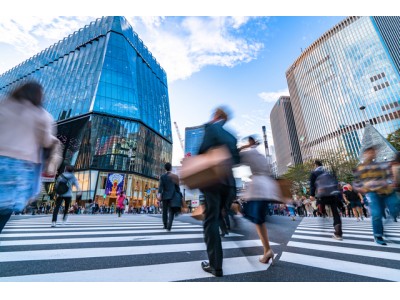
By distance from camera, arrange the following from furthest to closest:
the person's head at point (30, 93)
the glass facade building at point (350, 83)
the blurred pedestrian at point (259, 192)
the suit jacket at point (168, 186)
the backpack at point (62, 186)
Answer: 1. the glass facade building at point (350, 83)
2. the backpack at point (62, 186)
3. the suit jacket at point (168, 186)
4. the blurred pedestrian at point (259, 192)
5. the person's head at point (30, 93)

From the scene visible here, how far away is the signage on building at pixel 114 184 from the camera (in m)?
33.6

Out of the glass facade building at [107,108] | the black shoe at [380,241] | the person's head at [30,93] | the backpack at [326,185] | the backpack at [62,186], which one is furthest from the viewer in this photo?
the glass facade building at [107,108]

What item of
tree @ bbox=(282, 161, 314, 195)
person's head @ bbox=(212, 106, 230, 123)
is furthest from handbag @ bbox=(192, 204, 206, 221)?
tree @ bbox=(282, 161, 314, 195)

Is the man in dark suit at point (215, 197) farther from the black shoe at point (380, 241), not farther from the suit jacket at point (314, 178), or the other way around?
the black shoe at point (380, 241)

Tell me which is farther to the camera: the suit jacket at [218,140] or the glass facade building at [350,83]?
the glass facade building at [350,83]

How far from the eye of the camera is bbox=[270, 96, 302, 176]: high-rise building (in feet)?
314

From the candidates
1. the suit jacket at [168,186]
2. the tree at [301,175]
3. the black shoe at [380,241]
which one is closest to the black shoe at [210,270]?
the suit jacket at [168,186]

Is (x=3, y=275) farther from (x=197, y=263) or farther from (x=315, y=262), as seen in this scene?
(x=315, y=262)

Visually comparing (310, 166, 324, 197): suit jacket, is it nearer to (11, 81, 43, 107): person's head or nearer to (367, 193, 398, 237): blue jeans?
(367, 193, 398, 237): blue jeans

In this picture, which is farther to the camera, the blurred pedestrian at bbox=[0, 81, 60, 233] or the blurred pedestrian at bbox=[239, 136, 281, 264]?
the blurred pedestrian at bbox=[239, 136, 281, 264]

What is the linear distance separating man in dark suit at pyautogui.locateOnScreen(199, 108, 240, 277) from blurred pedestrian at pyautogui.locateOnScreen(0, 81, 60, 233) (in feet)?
5.84

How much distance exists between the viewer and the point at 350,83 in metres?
65.1

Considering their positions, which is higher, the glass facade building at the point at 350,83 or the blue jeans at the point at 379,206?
the glass facade building at the point at 350,83

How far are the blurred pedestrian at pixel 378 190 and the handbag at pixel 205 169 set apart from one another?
3.57m
